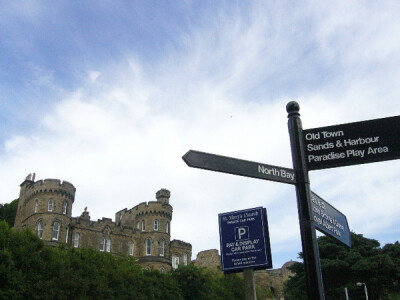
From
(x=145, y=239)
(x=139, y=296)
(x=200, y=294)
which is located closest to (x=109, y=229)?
(x=145, y=239)

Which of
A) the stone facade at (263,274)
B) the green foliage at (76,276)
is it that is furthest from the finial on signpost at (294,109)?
the stone facade at (263,274)

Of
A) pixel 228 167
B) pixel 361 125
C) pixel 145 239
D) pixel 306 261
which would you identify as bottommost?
pixel 306 261

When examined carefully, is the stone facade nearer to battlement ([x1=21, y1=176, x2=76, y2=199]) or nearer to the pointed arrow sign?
battlement ([x1=21, y1=176, x2=76, y2=199])

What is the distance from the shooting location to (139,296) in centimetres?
3272

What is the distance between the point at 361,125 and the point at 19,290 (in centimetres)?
2315

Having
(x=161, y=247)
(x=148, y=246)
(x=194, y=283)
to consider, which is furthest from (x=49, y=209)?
(x=194, y=283)

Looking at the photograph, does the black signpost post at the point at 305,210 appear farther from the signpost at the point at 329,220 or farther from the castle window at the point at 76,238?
the castle window at the point at 76,238

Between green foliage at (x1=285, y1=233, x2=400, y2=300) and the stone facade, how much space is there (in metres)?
15.2

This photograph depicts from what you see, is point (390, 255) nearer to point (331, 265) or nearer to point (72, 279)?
point (331, 265)

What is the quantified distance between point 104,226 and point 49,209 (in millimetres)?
6993

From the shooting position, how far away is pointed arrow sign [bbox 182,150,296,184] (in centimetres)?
483

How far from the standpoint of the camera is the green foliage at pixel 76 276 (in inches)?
961

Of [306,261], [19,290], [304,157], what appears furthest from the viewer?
[19,290]

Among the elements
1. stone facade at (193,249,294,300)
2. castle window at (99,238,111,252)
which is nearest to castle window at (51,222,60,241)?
castle window at (99,238,111,252)
